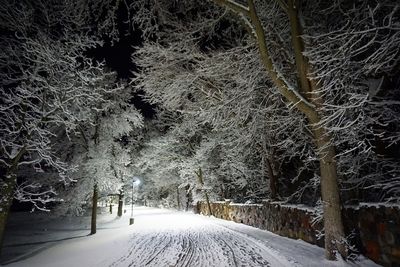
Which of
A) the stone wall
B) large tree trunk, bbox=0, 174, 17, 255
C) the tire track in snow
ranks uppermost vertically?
large tree trunk, bbox=0, 174, 17, 255

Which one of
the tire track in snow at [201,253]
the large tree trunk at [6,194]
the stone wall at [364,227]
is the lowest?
the tire track in snow at [201,253]

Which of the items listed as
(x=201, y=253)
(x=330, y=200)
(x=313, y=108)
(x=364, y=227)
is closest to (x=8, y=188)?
(x=201, y=253)

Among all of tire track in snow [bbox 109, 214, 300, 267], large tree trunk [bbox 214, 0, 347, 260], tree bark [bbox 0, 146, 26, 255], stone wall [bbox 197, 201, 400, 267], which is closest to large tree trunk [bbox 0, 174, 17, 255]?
tree bark [bbox 0, 146, 26, 255]

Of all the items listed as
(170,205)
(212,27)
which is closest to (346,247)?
(212,27)

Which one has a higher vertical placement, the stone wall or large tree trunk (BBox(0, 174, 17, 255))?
large tree trunk (BBox(0, 174, 17, 255))

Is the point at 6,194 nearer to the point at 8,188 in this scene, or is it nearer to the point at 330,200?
the point at 8,188

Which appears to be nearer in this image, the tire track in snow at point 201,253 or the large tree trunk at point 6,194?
the tire track in snow at point 201,253

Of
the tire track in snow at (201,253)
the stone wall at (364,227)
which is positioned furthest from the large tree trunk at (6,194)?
the stone wall at (364,227)

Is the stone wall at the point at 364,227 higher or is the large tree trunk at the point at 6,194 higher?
the large tree trunk at the point at 6,194

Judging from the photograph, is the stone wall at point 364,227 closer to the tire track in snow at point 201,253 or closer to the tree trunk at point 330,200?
the tree trunk at point 330,200

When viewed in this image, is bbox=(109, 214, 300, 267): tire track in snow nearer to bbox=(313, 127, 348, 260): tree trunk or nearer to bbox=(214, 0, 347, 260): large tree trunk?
bbox=(313, 127, 348, 260): tree trunk

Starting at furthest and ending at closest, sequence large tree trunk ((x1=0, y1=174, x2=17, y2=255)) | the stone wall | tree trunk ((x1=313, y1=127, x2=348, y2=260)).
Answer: large tree trunk ((x1=0, y1=174, x2=17, y2=255)) → tree trunk ((x1=313, y1=127, x2=348, y2=260)) → the stone wall

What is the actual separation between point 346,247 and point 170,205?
48.4 m

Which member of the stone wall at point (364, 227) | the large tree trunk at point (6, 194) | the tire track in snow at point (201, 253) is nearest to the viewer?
the stone wall at point (364, 227)
